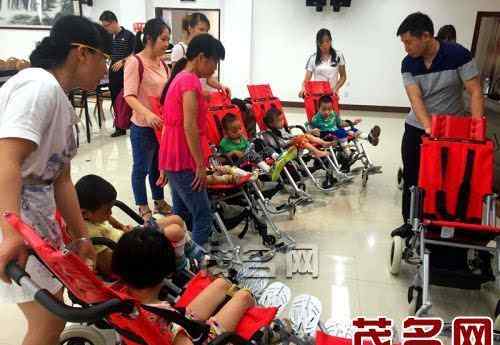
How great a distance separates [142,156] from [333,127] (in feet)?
6.93

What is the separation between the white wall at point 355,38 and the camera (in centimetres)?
773

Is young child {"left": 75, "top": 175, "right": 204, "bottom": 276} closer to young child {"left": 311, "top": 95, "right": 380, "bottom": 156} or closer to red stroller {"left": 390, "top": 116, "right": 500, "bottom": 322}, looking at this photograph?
red stroller {"left": 390, "top": 116, "right": 500, "bottom": 322}

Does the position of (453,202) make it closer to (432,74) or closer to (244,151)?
(432,74)

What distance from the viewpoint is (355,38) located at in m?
8.09

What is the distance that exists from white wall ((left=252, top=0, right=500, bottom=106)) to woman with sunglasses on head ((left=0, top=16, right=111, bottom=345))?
7515mm

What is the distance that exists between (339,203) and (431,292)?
4.62 feet

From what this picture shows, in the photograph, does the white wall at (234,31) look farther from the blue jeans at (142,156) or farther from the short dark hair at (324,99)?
the blue jeans at (142,156)

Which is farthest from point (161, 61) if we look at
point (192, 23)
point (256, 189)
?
point (256, 189)

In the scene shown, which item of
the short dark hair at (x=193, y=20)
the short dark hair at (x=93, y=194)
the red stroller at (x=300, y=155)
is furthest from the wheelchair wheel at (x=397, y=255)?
the short dark hair at (x=193, y=20)

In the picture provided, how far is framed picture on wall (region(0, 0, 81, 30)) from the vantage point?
27.7 ft

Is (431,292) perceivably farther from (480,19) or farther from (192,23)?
(480,19)

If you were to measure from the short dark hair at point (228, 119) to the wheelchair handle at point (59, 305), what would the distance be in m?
2.40

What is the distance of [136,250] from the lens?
1.27 m

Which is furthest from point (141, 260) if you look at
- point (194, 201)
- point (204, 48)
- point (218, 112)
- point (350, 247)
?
point (218, 112)
